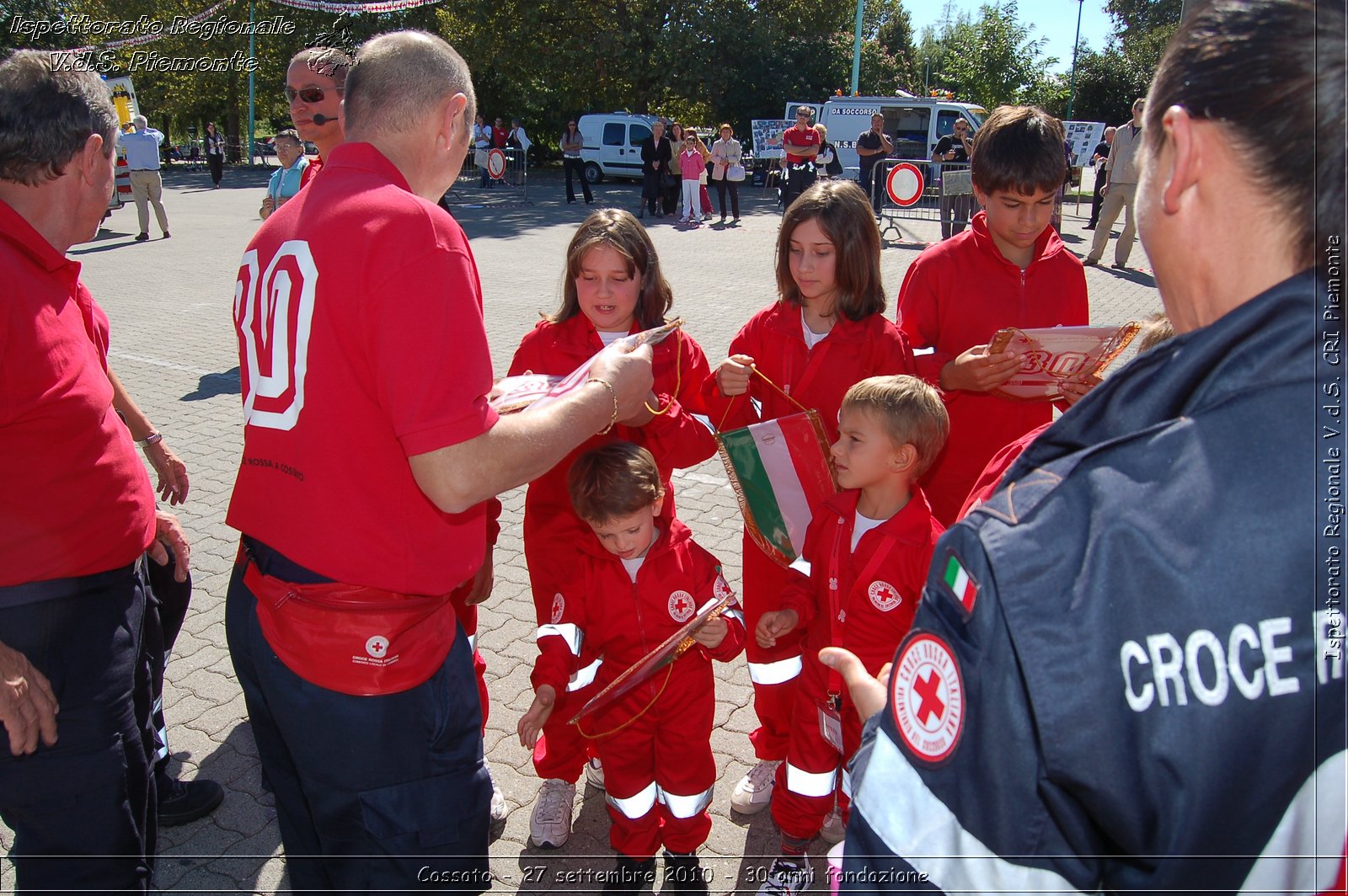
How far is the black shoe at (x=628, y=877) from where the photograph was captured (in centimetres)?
288

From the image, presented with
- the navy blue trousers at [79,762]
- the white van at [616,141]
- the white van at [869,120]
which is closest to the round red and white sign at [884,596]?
the navy blue trousers at [79,762]

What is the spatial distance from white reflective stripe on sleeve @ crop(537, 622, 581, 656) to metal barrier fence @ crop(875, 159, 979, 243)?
10.8m

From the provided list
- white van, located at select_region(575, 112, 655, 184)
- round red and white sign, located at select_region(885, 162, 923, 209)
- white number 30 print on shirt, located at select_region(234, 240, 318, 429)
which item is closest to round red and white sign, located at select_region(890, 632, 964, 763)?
white number 30 print on shirt, located at select_region(234, 240, 318, 429)

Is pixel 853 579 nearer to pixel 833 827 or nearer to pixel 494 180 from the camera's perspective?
pixel 833 827

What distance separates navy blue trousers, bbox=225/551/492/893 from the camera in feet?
6.17

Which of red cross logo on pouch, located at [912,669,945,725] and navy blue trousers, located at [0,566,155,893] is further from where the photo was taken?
navy blue trousers, located at [0,566,155,893]

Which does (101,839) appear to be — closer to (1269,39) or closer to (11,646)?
(11,646)

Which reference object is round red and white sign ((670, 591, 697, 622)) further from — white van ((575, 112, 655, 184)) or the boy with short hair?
white van ((575, 112, 655, 184))

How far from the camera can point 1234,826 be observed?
0.91m

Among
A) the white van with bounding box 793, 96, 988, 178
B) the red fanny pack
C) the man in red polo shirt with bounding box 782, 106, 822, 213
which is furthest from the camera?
the white van with bounding box 793, 96, 988, 178

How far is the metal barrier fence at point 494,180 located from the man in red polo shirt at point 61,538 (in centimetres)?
2030

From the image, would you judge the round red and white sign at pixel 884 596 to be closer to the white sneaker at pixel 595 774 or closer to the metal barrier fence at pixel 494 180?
the white sneaker at pixel 595 774

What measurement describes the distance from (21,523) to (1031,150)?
303cm

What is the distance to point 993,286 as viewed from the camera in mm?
3189
